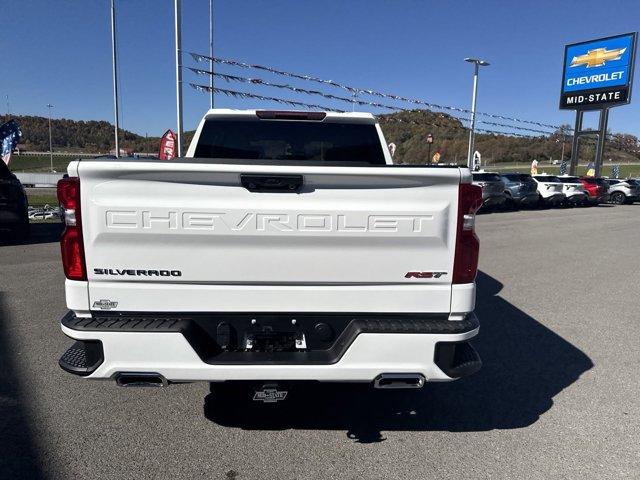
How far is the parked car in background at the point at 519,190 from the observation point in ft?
71.4

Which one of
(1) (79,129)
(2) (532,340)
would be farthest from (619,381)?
(1) (79,129)

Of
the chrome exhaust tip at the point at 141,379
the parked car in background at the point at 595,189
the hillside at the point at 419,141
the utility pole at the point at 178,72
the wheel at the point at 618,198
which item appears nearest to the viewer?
the chrome exhaust tip at the point at 141,379

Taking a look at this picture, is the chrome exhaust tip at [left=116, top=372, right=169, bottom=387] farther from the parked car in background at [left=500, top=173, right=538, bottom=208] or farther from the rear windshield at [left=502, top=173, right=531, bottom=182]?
the rear windshield at [left=502, top=173, right=531, bottom=182]

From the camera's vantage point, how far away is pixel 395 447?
300 centimetres

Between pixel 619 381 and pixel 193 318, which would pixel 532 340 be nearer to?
pixel 619 381

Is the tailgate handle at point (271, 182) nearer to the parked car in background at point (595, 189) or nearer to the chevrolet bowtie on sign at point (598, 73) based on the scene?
the parked car in background at point (595, 189)

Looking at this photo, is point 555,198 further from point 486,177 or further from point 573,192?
point 486,177

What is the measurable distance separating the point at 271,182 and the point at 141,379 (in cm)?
128

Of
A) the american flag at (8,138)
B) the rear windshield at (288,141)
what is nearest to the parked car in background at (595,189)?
the rear windshield at (288,141)

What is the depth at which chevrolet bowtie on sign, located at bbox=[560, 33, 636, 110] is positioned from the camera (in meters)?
32.8

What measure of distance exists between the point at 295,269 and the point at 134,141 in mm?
75047

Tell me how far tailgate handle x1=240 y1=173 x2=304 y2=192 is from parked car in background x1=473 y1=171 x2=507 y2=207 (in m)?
18.2

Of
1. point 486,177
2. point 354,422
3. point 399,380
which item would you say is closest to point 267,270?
point 399,380

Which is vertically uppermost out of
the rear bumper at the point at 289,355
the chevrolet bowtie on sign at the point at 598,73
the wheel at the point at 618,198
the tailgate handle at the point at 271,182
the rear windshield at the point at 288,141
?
the chevrolet bowtie on sign at the point at 598,73
